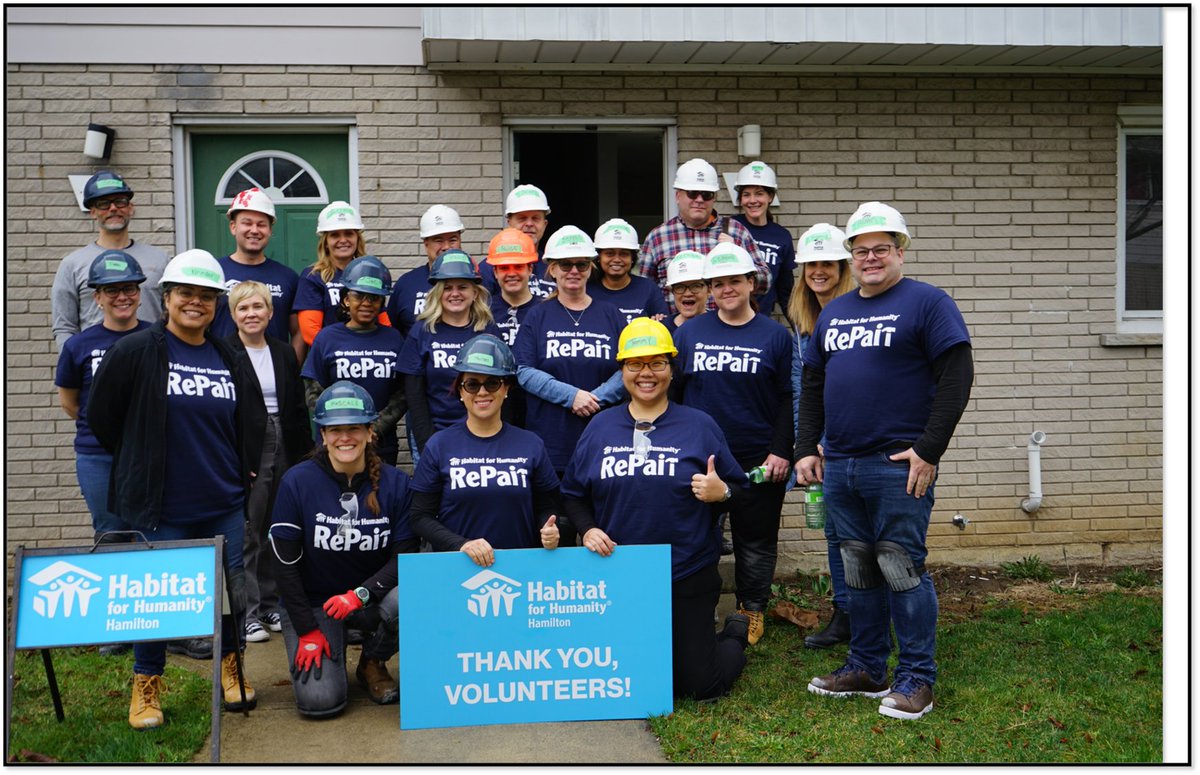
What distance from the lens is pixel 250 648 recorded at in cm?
566

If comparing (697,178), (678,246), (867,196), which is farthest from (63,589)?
(867,196)

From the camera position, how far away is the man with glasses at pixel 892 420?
4402mm

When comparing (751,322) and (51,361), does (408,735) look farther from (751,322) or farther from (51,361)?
(51,361)

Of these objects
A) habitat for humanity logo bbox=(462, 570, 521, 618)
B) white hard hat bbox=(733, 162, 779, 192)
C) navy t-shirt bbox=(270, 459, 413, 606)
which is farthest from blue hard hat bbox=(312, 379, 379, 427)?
white hard hat bbox=(733, 162, 779, 192)

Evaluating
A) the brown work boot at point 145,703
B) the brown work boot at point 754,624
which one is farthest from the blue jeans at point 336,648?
the brown work boot at point 754,624

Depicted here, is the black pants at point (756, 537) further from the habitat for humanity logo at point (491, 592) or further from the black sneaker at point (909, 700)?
the habitat for humanity logo at point (491, 592)

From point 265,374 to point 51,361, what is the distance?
200 cm

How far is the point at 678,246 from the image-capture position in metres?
6.26

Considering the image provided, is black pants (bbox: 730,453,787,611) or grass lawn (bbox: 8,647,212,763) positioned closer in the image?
grass lawn (bbox: 8,647,212,763)

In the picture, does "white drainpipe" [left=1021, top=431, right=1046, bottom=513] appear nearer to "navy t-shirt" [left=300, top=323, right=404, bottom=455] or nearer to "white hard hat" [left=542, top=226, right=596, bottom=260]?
"white hard hat" [left=542, top=226, right=596, bottom=260]

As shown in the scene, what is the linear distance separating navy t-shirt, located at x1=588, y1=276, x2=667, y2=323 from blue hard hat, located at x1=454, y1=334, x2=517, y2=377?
3.27 ft

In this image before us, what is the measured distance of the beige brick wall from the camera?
661cm

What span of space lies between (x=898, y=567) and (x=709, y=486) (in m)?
0.84

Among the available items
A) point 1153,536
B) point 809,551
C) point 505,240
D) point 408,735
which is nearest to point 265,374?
point 505,240
